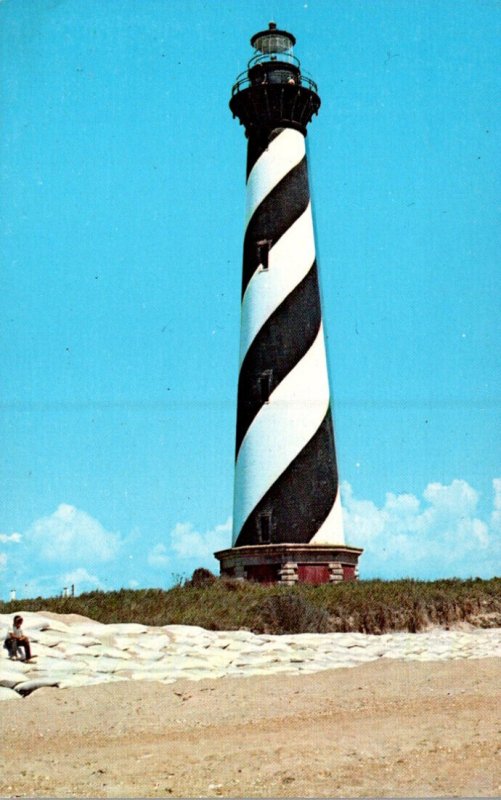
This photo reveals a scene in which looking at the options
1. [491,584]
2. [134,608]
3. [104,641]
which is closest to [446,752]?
[104,641]

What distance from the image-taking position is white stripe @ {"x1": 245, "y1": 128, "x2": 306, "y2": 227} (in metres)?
21.0


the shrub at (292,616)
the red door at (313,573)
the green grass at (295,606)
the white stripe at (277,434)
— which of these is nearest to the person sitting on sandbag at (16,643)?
the green grass at (295,606)

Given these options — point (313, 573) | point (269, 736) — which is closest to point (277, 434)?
point (313, 573)

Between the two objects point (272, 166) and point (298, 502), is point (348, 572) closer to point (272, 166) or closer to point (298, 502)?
point (298, 502)

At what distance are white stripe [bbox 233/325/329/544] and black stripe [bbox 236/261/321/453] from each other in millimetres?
205

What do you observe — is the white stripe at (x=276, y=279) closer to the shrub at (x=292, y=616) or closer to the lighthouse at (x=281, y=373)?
the lighthouse at (x=281, y=373)

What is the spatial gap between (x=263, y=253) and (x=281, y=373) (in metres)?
2.95

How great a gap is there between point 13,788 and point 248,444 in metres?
14.5

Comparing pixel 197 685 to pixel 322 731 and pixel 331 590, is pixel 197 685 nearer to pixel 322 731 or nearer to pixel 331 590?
pixel 322 731

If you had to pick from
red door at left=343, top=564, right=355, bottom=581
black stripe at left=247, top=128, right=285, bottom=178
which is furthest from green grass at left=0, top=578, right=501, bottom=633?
black stripe at left=247, top=128, right=285, bottom=178

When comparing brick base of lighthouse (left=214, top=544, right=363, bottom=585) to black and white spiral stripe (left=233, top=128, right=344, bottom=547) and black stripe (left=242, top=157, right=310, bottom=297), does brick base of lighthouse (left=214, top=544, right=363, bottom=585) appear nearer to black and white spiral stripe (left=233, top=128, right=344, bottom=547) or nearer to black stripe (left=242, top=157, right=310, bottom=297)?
black and white spiral stripe (left=233, top=128, right=344, bottom=547)

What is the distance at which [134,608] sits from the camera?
13.9 m

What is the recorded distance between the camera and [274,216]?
20.8 m

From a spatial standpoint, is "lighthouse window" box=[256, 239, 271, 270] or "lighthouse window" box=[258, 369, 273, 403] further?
"lighthouse window" box=[256, 239, 271, 270]
